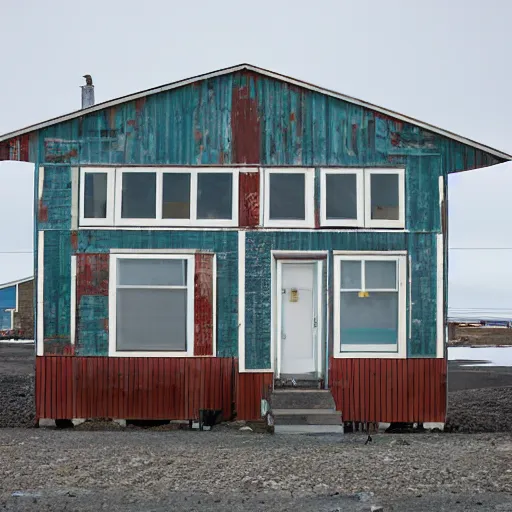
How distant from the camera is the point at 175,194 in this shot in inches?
612

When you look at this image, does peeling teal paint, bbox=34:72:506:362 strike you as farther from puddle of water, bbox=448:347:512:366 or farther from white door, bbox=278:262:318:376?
puddle of water, bbox=448:347:512:366

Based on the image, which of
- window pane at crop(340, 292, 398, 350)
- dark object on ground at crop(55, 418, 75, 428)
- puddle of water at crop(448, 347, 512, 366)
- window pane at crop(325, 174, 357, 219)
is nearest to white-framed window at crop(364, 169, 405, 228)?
window pane at crop(325, 174, 357, 219)

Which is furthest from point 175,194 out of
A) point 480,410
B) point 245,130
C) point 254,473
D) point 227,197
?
point 480,410

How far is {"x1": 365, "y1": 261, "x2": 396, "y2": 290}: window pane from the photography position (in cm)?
1548

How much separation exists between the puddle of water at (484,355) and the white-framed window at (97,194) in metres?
19.5

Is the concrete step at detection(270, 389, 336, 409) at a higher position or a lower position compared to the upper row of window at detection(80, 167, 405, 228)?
lower

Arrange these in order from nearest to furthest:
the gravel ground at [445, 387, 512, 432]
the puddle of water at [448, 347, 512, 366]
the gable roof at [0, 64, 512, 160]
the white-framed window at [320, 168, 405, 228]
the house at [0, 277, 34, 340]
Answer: the gable roof at [0, 64, 512, 160], the white-framed window at [320, 168, 405, 228], the gravel ground at [445, 387, 512, 432], the puddle of water at [448, 347, 512, 366], the house at [0, 277, 34, 340]

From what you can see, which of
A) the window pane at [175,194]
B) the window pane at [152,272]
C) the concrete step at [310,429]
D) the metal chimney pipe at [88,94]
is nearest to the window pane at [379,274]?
the concrete step at [310,429]

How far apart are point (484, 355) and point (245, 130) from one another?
23.6m

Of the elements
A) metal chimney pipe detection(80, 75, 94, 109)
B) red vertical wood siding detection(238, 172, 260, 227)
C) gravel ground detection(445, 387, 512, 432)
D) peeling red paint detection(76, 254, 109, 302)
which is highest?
metal chimney pipe detection(80, 75, 94, 109)

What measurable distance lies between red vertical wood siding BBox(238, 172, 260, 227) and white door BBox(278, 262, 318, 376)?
0.99 m

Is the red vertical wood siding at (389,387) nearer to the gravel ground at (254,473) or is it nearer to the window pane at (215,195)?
the gravel ground at (254,473)

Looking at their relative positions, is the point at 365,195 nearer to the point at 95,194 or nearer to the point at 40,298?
the point at 95,194

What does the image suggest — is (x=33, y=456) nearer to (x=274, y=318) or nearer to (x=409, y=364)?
(x=274, y=318)
